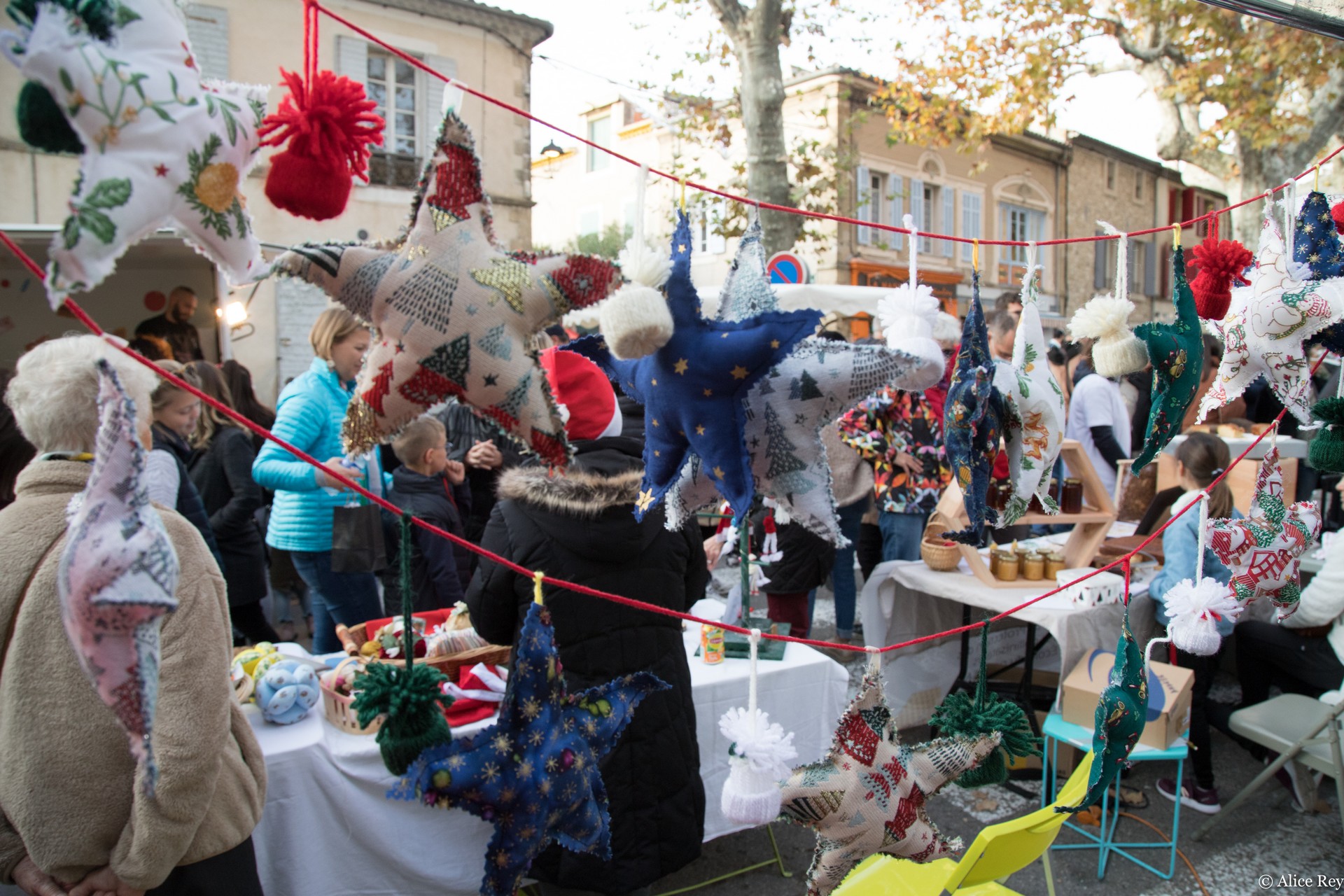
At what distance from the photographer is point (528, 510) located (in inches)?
71.0

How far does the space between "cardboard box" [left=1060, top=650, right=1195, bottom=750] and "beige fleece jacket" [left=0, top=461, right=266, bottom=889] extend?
2.46 metres

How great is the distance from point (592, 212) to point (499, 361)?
56.9 feet

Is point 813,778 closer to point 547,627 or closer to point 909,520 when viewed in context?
point 547,627

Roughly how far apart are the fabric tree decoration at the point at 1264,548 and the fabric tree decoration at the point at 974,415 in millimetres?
838

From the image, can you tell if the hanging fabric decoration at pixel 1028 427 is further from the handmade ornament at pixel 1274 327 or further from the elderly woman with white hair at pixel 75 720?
the elderly woman with white hair at pixel 75 720

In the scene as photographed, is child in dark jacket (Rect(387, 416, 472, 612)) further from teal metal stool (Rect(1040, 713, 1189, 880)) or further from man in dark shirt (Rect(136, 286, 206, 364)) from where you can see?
man in dark shirt (Rect(136, 286, 206, 364))

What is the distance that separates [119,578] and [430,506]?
2130mm

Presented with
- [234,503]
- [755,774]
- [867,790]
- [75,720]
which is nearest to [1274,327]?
[867,790]

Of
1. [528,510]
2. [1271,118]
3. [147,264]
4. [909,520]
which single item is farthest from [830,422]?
[1271,118]

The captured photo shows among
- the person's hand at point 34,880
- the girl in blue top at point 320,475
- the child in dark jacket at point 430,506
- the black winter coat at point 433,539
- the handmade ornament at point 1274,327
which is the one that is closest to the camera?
the person's hand at point 34,880

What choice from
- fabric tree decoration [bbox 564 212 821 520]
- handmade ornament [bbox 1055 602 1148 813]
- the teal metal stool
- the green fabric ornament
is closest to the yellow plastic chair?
handmade ornament [bbox 1055 602 1148 813]

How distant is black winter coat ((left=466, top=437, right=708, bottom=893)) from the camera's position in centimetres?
179

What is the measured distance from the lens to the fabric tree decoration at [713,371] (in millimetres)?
1021

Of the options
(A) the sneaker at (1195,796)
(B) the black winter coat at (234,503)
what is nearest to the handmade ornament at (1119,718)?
(A) the sneaker at (1195,796)
